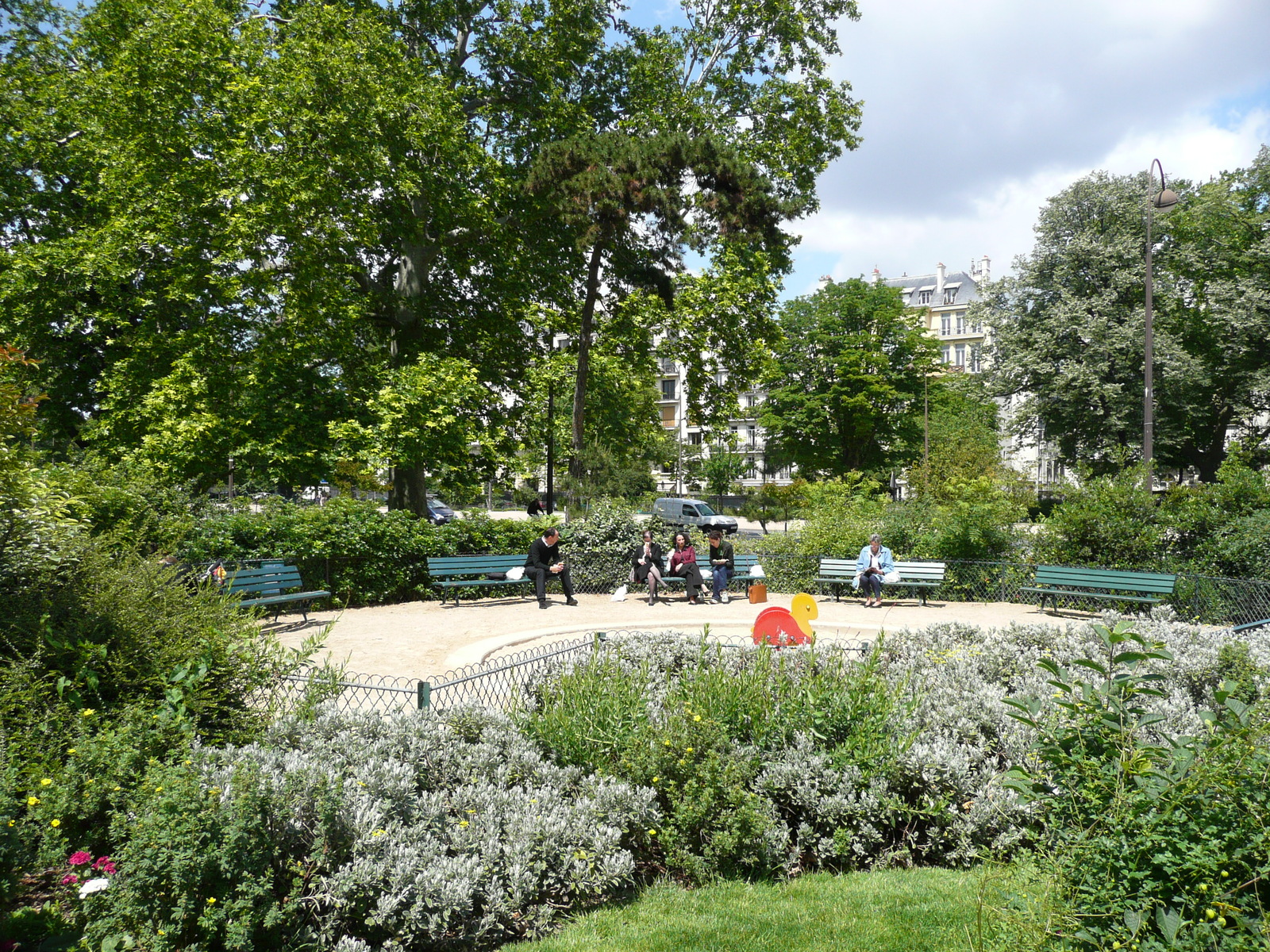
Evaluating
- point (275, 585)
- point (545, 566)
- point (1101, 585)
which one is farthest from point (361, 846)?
point (1101, 585)

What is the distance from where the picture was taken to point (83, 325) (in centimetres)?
1789

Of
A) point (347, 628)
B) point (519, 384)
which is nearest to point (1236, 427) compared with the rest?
point (519, 384)

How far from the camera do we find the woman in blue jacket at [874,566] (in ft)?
47.2

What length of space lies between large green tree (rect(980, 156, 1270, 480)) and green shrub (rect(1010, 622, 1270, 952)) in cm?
3008

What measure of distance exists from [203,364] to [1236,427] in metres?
40.8

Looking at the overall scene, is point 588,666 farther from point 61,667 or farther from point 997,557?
point 997,557

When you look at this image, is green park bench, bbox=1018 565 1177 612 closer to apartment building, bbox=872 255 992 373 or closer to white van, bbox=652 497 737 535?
white van, bbox=652 497 737 535

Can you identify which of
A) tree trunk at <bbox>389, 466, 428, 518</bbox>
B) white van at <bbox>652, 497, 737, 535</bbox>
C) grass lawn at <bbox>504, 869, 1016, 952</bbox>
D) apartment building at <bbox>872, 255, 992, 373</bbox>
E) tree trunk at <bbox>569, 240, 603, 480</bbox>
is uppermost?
apartment building at <bbox>872, 255, 992, 373</bbox>

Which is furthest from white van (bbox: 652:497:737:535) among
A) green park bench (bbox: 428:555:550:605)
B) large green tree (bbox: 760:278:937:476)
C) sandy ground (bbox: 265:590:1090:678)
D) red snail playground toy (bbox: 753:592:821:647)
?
red snail playground toy (bbox: 753:592:821:647)

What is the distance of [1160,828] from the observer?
2.82 meters

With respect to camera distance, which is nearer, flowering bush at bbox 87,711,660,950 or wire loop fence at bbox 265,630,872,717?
flowering bush at bbox 87,711,660,950

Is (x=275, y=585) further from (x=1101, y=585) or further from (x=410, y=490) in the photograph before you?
(x=1101, y=585)

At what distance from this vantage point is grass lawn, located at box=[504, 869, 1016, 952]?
3545 mm

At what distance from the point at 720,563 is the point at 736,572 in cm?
101
